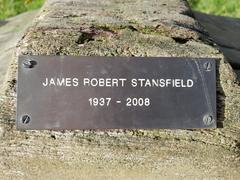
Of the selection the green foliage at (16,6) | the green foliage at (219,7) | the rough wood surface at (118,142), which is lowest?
the green foliage at (16,6)

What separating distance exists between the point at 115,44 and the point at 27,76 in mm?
391

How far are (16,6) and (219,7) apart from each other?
1946mm

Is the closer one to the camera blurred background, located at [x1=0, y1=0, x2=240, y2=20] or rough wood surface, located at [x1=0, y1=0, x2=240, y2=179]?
rough wood surface, located at [x1=0, y1=0, x2=240, y2=179]

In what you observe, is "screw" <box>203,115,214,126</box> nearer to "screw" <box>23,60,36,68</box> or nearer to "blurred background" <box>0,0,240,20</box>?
"screw" <box>23,60,36,68</box>

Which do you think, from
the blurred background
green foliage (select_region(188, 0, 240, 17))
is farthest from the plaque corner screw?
green foliage (select_region(188, 0, 240, 17))

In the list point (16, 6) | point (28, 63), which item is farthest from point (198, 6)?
point (28, 63)

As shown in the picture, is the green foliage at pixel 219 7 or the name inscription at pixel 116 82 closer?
the name inscription at pixel 116 82

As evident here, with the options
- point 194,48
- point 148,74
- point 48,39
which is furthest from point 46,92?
point 194,48

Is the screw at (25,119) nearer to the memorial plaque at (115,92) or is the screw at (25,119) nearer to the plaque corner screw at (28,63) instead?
the memorial plaque at (115,92)

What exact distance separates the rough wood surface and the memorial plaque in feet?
0.13

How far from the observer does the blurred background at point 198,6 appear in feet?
16.2

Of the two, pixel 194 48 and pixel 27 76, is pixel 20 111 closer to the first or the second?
pixel 27 76

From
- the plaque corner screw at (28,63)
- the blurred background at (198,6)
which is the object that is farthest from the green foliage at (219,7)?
the plaque corner screw at (28,63)

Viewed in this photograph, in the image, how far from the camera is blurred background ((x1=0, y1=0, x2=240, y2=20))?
16.2 feet
